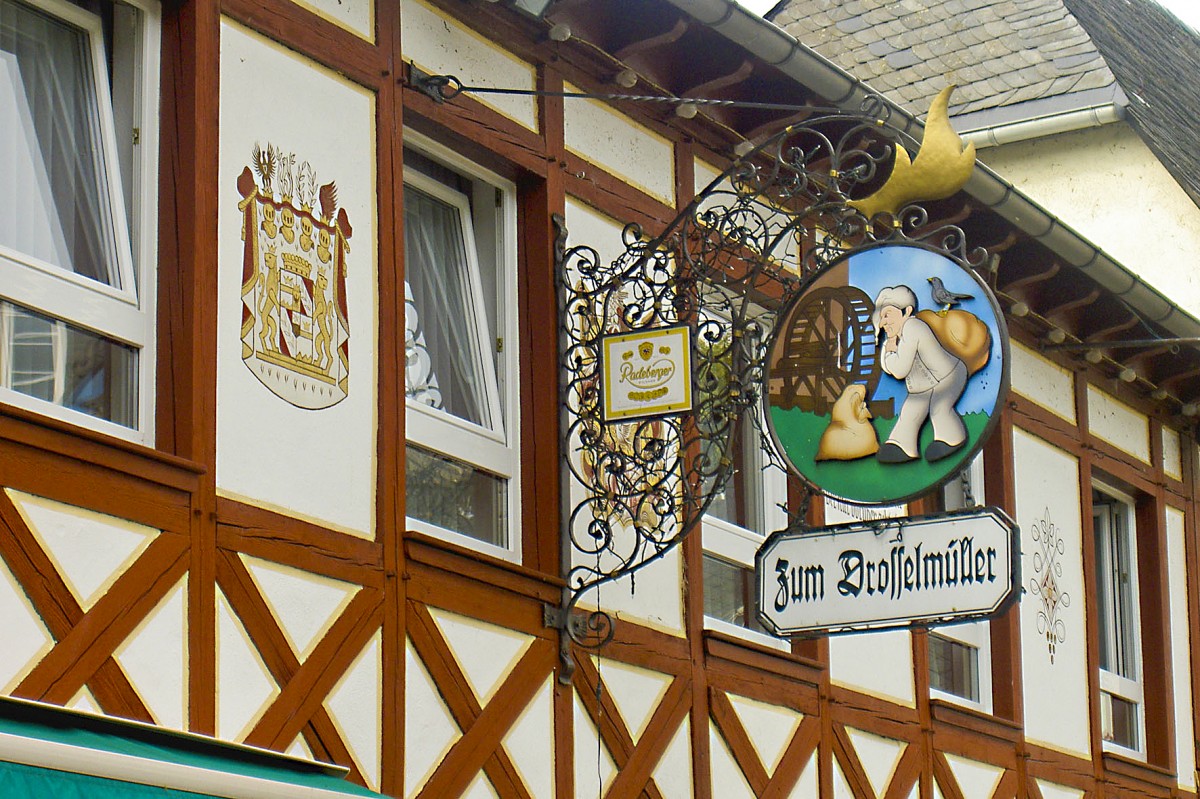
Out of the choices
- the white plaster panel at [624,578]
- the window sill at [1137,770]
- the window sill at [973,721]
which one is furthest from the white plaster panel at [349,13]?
the window sill at [1137,770]

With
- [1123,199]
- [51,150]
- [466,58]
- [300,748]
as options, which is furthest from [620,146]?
[1123,199]

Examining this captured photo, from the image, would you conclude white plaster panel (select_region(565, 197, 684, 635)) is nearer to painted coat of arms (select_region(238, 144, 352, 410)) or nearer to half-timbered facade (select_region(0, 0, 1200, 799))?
half-timbered facade (select_region(0, 0, 1200, 799))

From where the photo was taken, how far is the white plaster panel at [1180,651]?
49.6 ft

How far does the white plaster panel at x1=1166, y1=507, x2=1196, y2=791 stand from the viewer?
1512 centimetres

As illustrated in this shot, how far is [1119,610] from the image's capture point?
15.2 meters

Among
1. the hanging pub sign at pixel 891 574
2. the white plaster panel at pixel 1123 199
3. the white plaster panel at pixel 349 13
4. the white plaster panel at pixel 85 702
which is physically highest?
the white plaster panel at pixel 1123 199

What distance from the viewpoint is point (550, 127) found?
976 centimetres

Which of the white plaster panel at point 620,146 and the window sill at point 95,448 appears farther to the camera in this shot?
the white plaster panel at point 620,146

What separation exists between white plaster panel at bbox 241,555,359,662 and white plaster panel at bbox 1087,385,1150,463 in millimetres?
7889

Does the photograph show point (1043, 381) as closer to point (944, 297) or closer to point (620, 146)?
point (620, 146)

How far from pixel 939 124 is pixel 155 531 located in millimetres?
3823

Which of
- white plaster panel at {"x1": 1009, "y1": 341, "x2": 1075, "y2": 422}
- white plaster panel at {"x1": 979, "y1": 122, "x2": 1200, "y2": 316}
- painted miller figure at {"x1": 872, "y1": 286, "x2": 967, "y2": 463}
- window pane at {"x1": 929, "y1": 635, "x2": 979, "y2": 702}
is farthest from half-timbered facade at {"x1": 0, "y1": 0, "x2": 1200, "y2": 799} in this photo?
white plaster panel at {"x1": 979, "y1": 122, "x2": 1200, "y2": 316}

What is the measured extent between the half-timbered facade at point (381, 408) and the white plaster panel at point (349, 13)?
0.05 feet

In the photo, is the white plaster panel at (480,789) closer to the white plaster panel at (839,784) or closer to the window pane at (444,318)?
the window pane at (444,318)
